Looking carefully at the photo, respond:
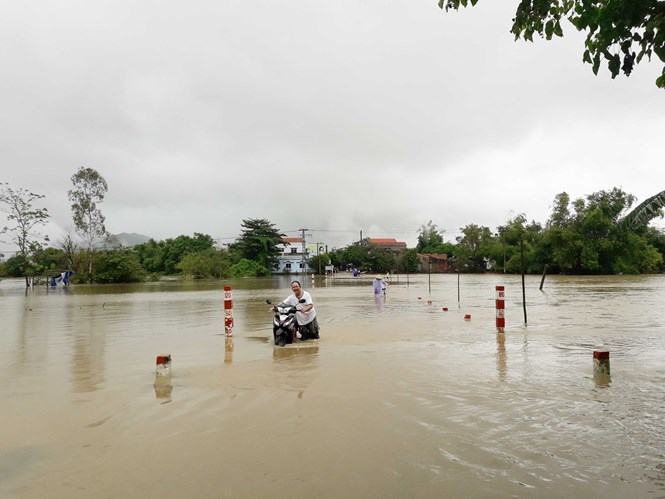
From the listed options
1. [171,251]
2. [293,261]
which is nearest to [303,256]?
[293,261]

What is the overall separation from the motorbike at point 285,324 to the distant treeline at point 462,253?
31.0 m

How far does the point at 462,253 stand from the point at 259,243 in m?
35.6

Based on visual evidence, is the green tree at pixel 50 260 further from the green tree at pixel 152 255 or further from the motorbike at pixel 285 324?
the motorbike at pixel 285 324

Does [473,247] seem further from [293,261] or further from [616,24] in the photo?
[616,24]

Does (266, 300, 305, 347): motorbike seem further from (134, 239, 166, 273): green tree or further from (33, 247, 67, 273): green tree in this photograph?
(134, 239, 166, 273): green tree

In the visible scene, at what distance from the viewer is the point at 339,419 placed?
15.8 ft

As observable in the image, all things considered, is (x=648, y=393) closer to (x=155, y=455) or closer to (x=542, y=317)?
(x=155, y=455)

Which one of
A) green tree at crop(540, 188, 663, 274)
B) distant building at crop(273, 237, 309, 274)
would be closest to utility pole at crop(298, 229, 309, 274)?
distant building at crop(273, 237, 309, 274)

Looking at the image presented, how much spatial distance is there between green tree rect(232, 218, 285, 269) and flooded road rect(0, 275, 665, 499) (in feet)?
229

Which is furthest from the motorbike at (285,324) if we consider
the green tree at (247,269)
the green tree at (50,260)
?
the green tree at (247,269)

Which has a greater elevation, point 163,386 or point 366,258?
point 366,258

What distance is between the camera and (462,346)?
357 inches

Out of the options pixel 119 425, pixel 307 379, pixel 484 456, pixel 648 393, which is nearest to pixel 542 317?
pixel 648 393

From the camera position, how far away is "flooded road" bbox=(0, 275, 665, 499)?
3.46 meters
